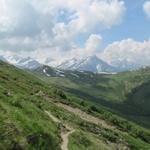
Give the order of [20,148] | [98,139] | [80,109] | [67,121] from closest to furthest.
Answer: [20,148] < [98,139] < [67,121] < [80,109]

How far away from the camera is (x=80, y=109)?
323 ft

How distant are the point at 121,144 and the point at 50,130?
20.0m

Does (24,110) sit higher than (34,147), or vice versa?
(24,110)

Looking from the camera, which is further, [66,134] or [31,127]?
[66,134]

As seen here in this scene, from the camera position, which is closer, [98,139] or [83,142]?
[83,142]

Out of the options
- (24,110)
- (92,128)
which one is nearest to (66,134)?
(24,110)

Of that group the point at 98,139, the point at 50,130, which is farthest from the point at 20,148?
the point at 98,139

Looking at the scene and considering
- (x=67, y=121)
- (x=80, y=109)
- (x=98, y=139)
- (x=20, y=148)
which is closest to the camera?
(x=20, y=148)

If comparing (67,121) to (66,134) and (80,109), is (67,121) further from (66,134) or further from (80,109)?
(80,109)

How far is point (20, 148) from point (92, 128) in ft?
95.0

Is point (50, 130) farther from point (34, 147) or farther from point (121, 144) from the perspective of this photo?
point (121, 144)

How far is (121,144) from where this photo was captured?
64875mm

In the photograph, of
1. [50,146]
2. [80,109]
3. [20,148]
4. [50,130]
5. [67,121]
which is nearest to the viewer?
[20,148]

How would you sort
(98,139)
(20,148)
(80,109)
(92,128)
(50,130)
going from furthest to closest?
(80,109) < (92,128) < (98,139) < (50,130) < (20,148)
